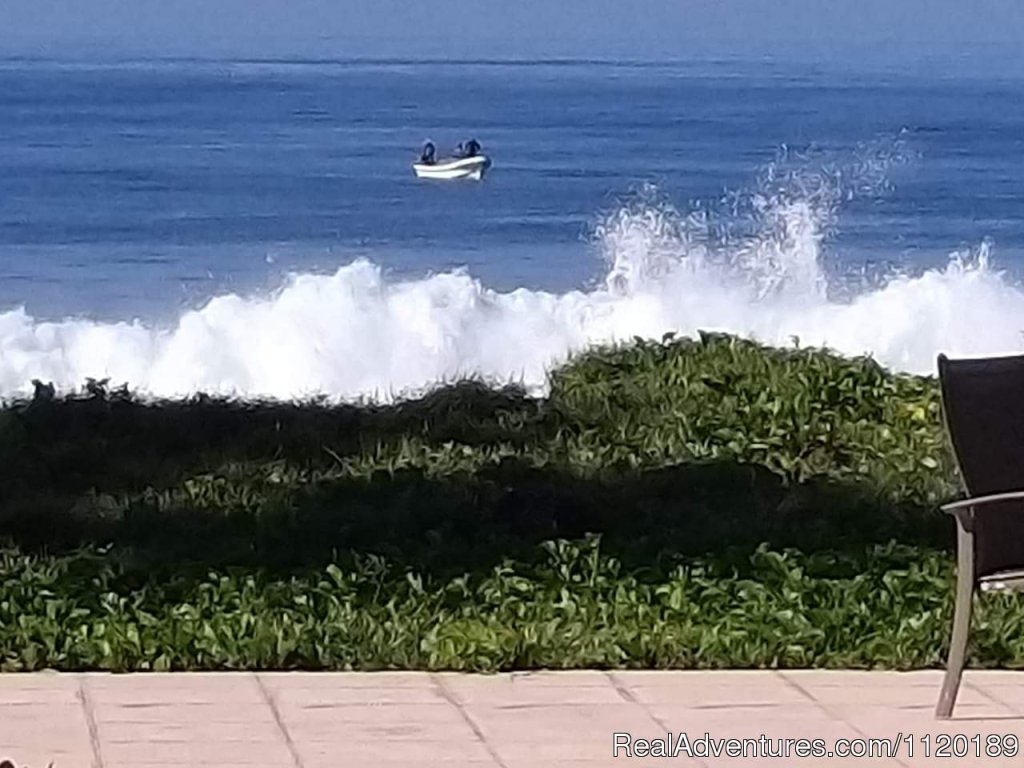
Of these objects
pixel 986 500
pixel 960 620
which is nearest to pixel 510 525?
pixel 960 620

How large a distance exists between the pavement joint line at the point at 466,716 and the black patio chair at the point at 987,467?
1.02m

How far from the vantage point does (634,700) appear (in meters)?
5.30

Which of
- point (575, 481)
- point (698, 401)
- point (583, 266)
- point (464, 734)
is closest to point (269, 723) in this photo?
point (464, 734)

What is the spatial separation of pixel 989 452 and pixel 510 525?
2406mm

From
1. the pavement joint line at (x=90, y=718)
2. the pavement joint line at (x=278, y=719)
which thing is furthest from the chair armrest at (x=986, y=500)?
the pavement joint line at (x=90, y=718)

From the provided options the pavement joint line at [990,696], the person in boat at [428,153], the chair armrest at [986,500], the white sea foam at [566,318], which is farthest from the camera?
the person in boat at [428,153]

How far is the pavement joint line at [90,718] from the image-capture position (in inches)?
186

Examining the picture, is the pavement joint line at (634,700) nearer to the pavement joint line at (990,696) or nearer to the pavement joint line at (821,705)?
the pavement joint line at (821,705)

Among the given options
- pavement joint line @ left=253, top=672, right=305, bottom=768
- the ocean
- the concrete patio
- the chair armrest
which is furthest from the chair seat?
the ocean

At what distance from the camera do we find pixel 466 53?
1230 centimetres

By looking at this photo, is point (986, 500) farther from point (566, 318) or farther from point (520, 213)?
point (520, 213)

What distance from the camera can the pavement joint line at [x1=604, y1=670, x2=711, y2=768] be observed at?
15.9ft

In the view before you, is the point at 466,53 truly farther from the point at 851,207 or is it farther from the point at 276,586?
the point at 276,586

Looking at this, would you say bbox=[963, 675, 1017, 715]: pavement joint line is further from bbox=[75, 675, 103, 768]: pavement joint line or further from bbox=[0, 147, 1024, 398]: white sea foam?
bbox=[0, 147, 1024, 398]: white sea foam
